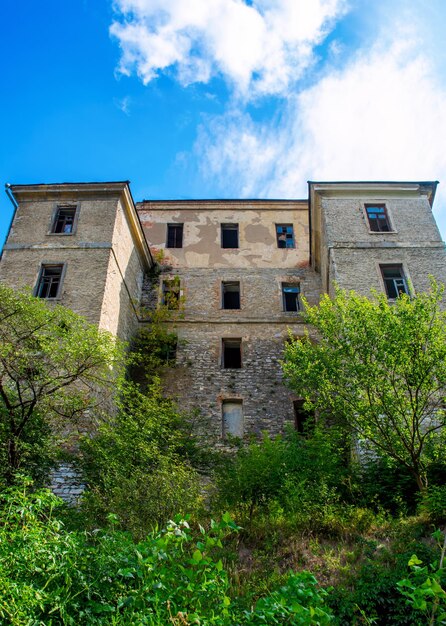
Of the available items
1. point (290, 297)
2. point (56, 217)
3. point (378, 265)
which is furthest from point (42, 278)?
point (378, 265)

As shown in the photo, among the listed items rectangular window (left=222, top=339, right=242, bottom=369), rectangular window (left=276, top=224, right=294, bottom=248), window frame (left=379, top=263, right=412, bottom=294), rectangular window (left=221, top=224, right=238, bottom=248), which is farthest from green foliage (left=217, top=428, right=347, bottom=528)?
rectangular window (left=221, top=224, right=238, bottom=248)

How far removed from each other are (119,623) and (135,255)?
54.8ft

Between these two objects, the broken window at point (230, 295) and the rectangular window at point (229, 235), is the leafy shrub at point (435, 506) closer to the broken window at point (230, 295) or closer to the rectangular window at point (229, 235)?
the broken window at point (230, 295)

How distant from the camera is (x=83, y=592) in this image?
5.21 m

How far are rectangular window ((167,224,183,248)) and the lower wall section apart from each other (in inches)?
183

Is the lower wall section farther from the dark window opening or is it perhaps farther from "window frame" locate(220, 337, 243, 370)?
the dark window opening

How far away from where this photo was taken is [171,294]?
68.5ft

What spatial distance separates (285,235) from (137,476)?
15715mm

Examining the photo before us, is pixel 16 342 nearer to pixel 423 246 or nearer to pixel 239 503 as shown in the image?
pixel 239 503

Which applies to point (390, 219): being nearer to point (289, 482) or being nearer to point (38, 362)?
point (289, 482)

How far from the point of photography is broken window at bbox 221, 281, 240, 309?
21109 mm

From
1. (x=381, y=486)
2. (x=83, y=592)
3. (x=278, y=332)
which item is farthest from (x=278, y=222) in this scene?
(x=83, y=592)

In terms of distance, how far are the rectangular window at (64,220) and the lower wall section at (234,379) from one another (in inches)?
215

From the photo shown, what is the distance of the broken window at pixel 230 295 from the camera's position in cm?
2111
